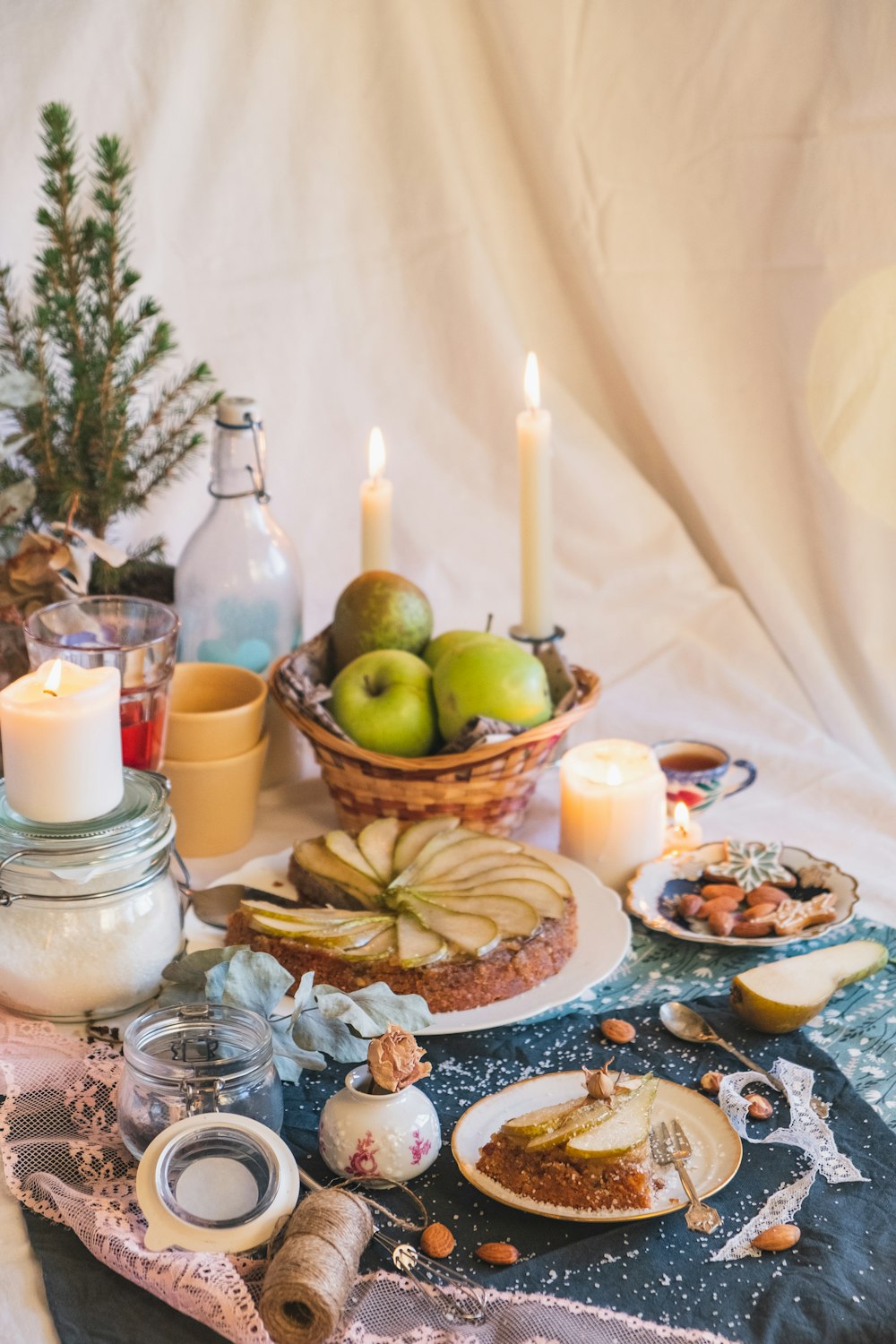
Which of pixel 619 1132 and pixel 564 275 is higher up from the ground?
pixel 564 275

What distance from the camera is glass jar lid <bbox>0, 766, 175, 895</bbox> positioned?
111 centimetres

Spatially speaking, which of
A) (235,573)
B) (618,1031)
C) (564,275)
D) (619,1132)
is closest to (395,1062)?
(619,1132)

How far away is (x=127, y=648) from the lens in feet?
4.40

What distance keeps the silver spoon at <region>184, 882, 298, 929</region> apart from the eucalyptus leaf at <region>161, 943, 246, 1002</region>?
188 millimetres

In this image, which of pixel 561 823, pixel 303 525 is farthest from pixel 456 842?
pixel 303 525

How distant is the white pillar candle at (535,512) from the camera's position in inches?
64.2

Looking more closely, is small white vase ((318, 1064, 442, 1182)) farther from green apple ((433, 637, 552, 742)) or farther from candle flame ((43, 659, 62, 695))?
green apple ((433, 637, 552, 742))

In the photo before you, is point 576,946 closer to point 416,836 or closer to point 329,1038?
point 416,836

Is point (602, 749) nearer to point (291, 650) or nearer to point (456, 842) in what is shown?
point (456, 842)

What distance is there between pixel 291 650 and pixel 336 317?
0.69 meters

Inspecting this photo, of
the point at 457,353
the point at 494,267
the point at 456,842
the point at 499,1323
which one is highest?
the point at 494,267

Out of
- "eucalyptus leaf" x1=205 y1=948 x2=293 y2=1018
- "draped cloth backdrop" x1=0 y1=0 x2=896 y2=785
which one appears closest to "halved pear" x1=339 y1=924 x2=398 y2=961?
"eucalyptus leaf" x1=205 y1=948 x2=293 y2=1018

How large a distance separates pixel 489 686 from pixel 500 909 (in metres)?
0.29

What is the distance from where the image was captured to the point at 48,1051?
3.69ft
